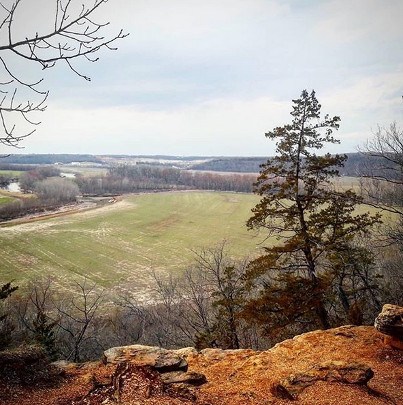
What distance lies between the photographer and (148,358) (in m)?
8.27

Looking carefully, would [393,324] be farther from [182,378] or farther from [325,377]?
[182,378]

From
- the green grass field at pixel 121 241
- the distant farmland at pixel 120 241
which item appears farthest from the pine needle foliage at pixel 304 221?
the distant farmland at pixel 120 241

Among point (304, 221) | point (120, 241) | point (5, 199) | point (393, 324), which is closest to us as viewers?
point (393, 324)

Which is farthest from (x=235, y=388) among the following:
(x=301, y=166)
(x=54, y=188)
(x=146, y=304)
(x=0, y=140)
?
(x=54, y=188)

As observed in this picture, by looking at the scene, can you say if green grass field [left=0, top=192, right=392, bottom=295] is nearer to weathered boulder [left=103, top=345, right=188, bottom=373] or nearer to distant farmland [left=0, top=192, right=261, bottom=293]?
distant farmland [left=0, top=192, right=261, bottom=293]

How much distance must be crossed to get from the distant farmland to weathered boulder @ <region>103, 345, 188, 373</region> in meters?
35.9

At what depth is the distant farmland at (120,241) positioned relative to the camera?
49.0m

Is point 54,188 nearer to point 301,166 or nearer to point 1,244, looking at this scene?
point 1,244

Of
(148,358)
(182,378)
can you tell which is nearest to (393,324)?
(182,378)

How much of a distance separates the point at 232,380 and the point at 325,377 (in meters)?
2.31

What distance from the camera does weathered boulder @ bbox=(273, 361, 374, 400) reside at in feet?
25.1

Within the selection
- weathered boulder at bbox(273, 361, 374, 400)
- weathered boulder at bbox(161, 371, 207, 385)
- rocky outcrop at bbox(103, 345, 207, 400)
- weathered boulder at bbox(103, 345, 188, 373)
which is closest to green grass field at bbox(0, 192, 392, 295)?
weathered boulder at bbox(273, 361, 374, 400)

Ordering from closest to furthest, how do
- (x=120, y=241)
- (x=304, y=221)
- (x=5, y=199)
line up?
(x=304, y=221), (x=120, y=241), (x=5, y=199)

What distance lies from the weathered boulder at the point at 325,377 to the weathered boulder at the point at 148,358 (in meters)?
2.40
